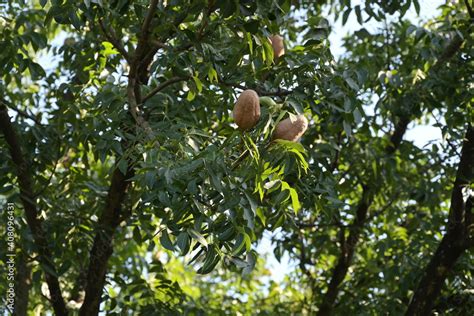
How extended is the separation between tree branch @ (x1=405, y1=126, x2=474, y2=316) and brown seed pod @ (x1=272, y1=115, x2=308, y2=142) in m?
1.30

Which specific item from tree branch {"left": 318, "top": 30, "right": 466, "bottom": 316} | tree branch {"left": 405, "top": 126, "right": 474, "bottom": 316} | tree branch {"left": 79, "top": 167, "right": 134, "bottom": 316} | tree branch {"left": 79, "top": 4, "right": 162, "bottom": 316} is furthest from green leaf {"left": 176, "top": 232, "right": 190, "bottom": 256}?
tree branch {"left": 318, "top": 30, "right": 466, "bottom": 316}

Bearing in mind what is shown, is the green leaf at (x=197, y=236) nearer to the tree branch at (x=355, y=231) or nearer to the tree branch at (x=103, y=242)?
the tree branch at (x=103, y=242)

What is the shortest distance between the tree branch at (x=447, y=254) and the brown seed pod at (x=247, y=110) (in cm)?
143

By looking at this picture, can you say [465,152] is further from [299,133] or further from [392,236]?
[299,133]

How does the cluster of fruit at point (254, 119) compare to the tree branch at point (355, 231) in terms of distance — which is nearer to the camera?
the cluster of fruit at point (254, 119)

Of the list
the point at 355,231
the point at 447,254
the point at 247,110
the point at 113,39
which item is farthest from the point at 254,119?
the point at 355,231

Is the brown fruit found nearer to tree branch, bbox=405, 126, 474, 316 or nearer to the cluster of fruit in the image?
the cluster of fruit

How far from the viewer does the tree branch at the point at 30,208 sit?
3314mm

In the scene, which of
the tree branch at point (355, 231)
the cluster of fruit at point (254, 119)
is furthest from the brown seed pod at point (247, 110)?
the tree branch at point (355, 231)

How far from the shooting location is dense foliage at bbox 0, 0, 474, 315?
7.60ft

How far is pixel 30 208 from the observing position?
337cm

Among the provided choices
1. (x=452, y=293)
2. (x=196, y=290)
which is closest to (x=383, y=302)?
(x=452, y=293)

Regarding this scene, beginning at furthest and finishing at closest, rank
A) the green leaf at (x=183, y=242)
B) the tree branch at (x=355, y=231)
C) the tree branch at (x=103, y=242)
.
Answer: the tree branch at (x=355, y=231) < the tree branch at (x=103, y=242) < the green leaf at (x=183, y=242)

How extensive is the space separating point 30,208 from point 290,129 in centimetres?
144
